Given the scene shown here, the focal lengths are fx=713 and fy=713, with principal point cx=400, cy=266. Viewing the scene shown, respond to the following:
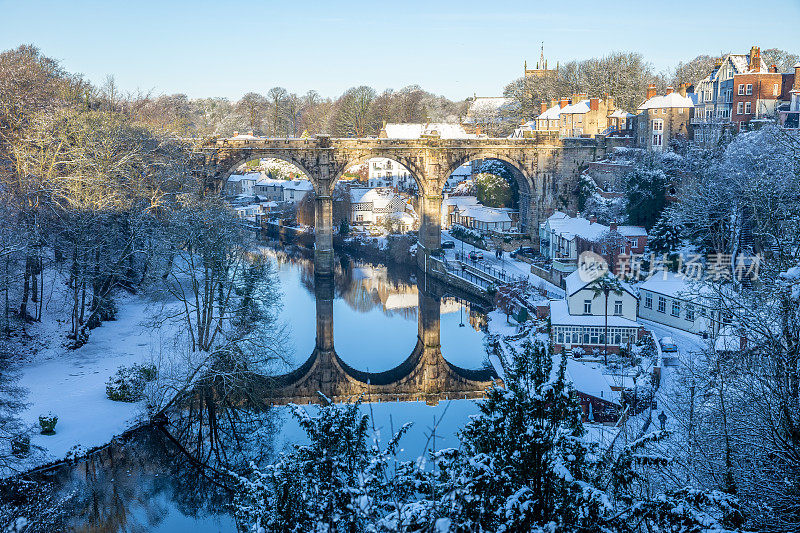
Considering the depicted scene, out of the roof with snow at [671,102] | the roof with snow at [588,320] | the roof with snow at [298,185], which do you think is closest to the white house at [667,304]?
the roof with snow at [588,320]

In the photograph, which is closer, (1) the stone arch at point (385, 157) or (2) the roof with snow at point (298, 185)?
(1) the stone arch at point (385, 157)

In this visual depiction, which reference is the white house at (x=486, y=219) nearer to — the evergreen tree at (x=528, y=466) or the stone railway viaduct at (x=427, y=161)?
the stone railway viaduct at (x=427, y=161)

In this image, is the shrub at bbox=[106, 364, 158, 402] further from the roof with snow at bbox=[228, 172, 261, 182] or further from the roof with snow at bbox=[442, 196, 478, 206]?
the roof with snow at bbox=[228, 172, 261, 182]

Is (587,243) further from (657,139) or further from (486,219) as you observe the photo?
(486,219)

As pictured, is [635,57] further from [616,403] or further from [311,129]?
[616,403]

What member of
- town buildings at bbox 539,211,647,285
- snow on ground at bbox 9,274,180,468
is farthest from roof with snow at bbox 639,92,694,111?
snow on ground at bbox 9,274,180,468
